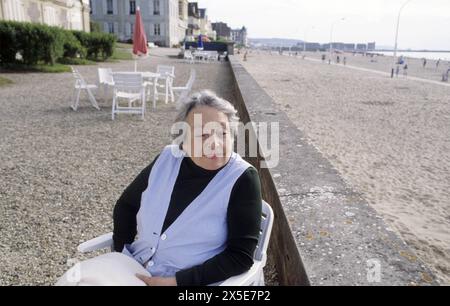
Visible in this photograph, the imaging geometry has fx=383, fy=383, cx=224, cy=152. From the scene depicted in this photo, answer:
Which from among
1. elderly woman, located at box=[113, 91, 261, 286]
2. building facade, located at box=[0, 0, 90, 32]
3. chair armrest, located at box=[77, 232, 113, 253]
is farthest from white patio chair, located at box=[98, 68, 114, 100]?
building facade, located at box=[0, 0, 90, 32]

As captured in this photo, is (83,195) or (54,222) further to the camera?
(83,195)

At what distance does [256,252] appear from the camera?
1.73 m

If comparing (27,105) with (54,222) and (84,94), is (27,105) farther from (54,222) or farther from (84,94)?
(54,222)

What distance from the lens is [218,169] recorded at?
167cm

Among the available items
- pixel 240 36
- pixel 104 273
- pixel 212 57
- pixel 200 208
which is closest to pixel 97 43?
pixel 212 57

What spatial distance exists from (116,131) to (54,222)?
3504 mm

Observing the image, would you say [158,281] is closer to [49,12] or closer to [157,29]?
[49,12]

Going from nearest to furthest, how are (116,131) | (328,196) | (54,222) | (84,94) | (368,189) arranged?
(328,196)
(54,222)
(368,189)
(116,131)
(84,94)

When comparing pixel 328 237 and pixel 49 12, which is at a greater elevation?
pixel 49 12

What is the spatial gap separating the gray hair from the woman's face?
2cm

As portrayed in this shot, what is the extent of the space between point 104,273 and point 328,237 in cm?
101

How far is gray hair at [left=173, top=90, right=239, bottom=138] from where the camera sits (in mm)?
1712
